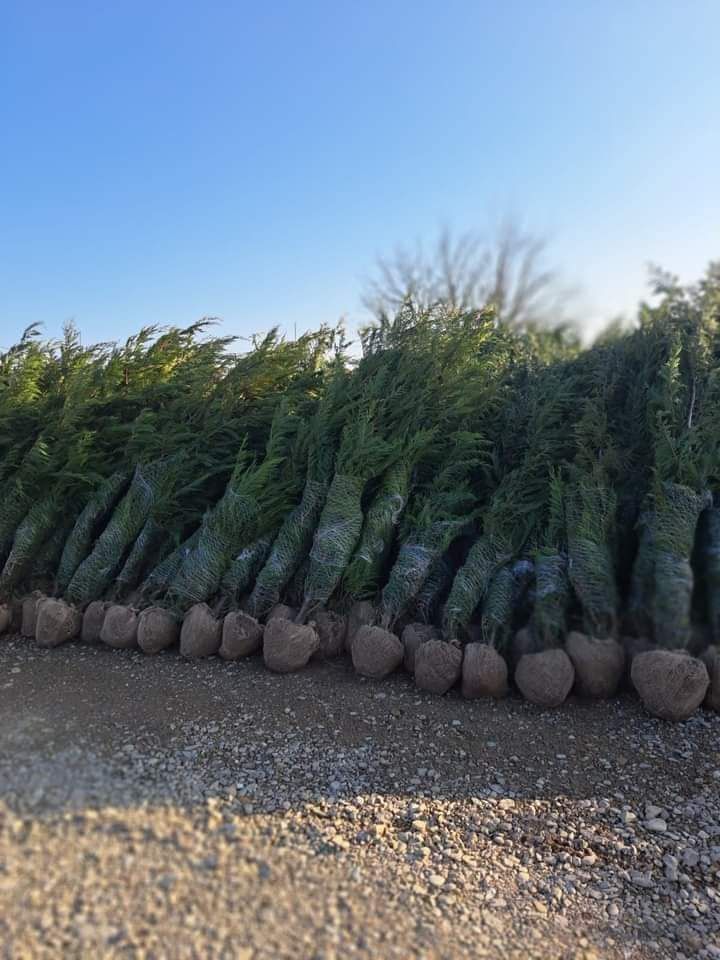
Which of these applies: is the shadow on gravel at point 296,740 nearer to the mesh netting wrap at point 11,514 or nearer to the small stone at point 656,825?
the small stone at point 656,825

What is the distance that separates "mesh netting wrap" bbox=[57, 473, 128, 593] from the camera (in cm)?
417

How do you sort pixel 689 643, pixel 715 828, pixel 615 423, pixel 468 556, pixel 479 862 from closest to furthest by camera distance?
pixel 479 862
pixel 715 828
pixel 689 643
pixel 468 556
pixel 615 423

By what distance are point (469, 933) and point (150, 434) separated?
11.1 feet

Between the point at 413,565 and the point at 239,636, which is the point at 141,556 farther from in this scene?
the point at 413,565

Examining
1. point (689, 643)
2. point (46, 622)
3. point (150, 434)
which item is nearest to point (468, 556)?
point (689, 643)

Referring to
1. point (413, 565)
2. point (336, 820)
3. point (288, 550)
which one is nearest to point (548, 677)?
point (413, 565)

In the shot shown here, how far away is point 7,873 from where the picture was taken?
1995 millimetres

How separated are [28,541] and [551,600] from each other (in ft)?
10.9

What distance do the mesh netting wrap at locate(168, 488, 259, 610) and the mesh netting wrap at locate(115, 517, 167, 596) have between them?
36cm

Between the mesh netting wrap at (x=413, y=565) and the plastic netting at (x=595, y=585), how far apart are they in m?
0.73

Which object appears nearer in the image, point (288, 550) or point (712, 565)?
point (712, 565)

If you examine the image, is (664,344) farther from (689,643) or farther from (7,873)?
(7,873)

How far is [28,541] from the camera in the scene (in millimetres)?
4164

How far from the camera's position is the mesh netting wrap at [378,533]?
3744 mm
